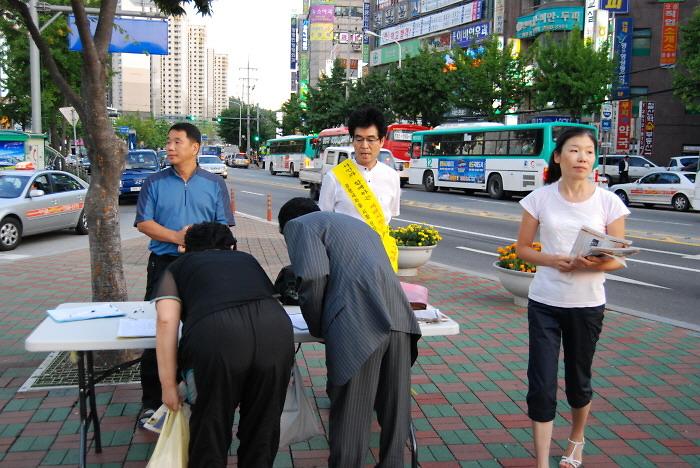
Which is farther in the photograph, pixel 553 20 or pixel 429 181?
pixel 553 20

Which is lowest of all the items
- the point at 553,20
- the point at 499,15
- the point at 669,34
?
the point at 669,34

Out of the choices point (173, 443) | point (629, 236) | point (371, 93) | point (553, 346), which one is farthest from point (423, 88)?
point (173, 443)

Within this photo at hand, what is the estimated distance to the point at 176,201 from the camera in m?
4.44

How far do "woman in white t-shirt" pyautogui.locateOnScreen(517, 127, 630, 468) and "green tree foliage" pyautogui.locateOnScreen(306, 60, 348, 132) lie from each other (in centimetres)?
5239

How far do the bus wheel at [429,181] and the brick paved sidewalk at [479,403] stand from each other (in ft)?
82.2

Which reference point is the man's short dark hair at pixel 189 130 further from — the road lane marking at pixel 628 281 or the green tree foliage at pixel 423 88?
the green tree foliage at pixel 423 88

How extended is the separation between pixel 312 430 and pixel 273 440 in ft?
1.33

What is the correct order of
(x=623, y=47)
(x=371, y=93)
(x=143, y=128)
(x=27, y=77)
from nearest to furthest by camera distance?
1. (x=27, y=77)
2. (x=623, y=47)
3. (x=371, y=93)
4. (x=143, y=128)

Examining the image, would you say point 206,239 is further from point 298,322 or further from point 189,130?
point 189,130

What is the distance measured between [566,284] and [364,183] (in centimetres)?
136

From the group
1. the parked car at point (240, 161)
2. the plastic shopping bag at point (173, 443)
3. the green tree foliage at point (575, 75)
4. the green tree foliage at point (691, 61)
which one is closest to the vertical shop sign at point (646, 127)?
the green tree foliage at point (575, 75)

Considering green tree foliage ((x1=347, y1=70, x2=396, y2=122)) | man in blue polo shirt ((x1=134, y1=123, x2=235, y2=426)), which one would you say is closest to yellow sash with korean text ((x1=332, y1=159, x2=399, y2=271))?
man in blue polo shirt ((x1=134, y1=123, x2=235, y2=426))

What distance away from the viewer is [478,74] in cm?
3809

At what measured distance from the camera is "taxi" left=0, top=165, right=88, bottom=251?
12.8 metres
